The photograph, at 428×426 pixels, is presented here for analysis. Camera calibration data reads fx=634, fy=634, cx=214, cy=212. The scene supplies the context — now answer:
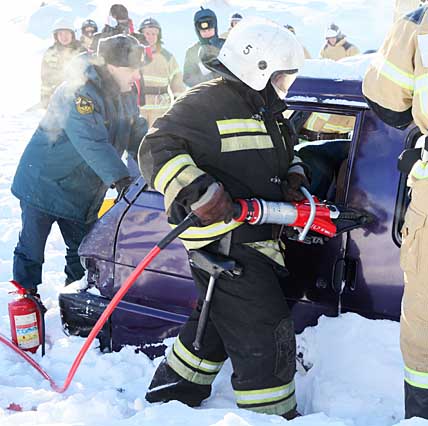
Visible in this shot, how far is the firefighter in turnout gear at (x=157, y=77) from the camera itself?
7.90 metres

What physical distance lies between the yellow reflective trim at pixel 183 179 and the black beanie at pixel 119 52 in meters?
1.82

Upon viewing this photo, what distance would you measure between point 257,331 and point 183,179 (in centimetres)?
69

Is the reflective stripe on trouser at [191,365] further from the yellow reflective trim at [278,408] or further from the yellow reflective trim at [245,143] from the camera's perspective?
the yellow reflective trim at [245,143]

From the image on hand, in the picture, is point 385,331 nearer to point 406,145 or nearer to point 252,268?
point 252,268

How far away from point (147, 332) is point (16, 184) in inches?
66.9

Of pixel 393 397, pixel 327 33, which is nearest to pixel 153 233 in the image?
pixel 393 397

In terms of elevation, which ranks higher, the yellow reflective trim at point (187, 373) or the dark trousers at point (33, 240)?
the yellow reflective trim at point (187, 373)

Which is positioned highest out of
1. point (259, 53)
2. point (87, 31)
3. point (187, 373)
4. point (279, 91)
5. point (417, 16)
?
point (417, 16)

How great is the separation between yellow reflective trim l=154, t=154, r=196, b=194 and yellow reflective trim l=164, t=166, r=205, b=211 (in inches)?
0.8

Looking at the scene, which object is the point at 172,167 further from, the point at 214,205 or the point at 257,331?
the point at 257,331

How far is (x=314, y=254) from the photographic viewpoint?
2729 mm

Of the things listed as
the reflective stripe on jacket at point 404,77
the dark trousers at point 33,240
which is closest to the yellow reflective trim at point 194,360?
the reflective stripe on jacket at point 404,77

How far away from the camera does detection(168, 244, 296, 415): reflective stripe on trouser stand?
8.31 ft

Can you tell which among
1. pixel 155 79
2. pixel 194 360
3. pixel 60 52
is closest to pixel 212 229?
pixel 194 360
